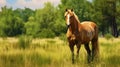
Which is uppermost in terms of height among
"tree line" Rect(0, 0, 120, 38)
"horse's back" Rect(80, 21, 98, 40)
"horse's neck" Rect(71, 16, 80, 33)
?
"horse's neck" Rect(71, 16, 80, 33)

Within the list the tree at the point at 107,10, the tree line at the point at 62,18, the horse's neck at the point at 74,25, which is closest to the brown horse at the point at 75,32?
the horse's neck at the point at 74,25

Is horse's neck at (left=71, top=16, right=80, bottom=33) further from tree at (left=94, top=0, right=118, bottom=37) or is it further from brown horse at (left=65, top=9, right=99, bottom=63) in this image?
tree at (left=94, top=0, right=118, bottom=37)

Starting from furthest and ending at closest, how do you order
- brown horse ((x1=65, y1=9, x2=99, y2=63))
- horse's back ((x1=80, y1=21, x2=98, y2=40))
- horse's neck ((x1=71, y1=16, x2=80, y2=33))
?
1. horse's back ((x1=80, y1=21, x2=98, y2=40))
2. horse's neck ((x1=71, y1=16, x2=80, y2=33))
3. brown horse ((x1=65, y1=9, x2=99, y2=63))

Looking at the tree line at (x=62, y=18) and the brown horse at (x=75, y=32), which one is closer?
the brown horse at (x=75, y=32)

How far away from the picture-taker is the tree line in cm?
6110

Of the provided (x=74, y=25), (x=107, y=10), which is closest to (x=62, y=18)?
(x=107, y=10)

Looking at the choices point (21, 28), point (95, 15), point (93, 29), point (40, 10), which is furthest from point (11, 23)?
point (93, 29)

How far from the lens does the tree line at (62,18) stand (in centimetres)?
6110

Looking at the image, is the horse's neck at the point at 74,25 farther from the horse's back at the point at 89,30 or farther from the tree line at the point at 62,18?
the tree line at the point at 62,18

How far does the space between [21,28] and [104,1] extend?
23.8 m

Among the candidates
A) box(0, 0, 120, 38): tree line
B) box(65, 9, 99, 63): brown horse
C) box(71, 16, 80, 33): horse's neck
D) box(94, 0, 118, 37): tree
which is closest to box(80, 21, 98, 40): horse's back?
box(65, 9, 99, 63): brown horse

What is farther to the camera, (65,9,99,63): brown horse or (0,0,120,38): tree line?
(0,0,120,38): tree line

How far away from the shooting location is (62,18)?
218 feet

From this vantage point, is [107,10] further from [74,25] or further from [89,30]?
[74,25]
